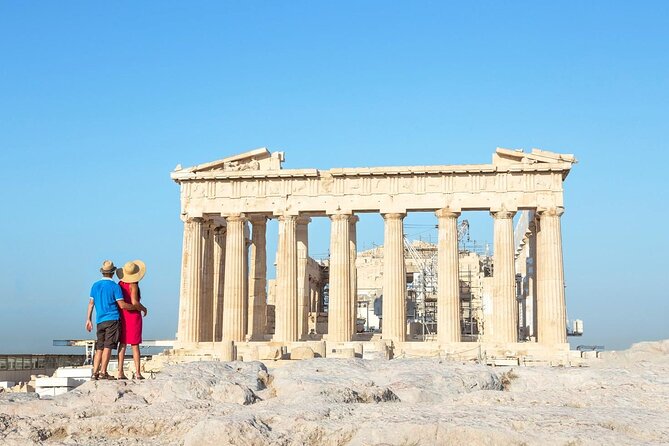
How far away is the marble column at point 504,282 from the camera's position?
4634 centimetres

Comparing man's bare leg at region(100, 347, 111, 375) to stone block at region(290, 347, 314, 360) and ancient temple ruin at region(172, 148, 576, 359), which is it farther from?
ancient temple ruin at region(172, 148, 576, 359)

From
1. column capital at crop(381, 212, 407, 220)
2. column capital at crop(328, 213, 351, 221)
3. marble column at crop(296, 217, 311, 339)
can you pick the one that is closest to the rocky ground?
column capital at crop(381, 212, 407, 220)

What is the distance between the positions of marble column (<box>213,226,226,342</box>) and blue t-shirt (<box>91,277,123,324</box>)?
4047 cm

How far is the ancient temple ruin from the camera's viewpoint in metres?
46.7

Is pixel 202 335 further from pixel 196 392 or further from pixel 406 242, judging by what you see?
pixel 196 392

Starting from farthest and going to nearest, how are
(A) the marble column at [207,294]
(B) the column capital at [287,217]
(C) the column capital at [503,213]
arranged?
1. (A) the marble column at [207,294]
2. (B) the column capital at [287,217]
3. (C) the column capital at [503,213]

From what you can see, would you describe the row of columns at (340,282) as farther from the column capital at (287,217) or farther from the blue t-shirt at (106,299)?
the blue t-shirt at (106,299)

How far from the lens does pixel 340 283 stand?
160 ft

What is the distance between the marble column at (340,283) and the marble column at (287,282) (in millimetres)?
2183

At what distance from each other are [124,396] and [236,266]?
131 ft

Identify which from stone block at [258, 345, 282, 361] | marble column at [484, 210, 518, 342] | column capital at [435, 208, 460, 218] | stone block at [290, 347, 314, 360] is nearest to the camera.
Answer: stone block at [290, 347, 314, 360]

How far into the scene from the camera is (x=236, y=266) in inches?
1961

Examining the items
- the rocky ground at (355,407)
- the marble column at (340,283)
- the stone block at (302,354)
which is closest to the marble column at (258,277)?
the marble column at (340,283)

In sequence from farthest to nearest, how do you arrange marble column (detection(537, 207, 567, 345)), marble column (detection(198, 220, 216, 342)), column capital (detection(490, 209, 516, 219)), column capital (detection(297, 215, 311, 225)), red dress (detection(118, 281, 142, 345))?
column capital (detection(297, 215, 311, 225)) < marble column (detection(198, 220, 216, 342)) < column capital (detection(490, 209, 516, 219)) < marble column (detection(537, 207, 567, 345)) < red dress (detection(118, 281, 142, 345))
